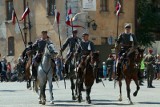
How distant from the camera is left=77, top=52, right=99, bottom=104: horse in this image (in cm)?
→ 1842

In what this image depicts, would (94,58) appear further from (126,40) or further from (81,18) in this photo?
(81,18)

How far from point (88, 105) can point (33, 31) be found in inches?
1241

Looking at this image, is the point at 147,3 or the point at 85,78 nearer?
the point at 85,78

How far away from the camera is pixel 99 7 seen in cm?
4784

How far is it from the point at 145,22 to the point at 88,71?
3451 centimetres

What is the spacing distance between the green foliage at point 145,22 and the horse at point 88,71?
32.8 m

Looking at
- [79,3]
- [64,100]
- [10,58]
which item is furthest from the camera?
[10,58]

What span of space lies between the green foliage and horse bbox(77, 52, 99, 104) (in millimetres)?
32841

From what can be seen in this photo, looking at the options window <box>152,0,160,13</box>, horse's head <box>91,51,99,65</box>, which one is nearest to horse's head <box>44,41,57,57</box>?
horse's head <box>91,51,99,65</box>

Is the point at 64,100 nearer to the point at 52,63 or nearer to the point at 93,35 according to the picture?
the point at 52,63

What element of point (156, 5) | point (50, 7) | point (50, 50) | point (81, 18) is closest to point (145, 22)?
point (156, 5)

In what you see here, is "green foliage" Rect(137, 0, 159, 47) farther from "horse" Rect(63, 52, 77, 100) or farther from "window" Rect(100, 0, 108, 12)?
"horse" Rect(63, 52, 77, 100)

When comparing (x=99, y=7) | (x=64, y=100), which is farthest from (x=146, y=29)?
(x=64, y=100)

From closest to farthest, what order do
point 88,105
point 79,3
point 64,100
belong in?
1. point 88,105
2. point 64,100
3. point 79,3
